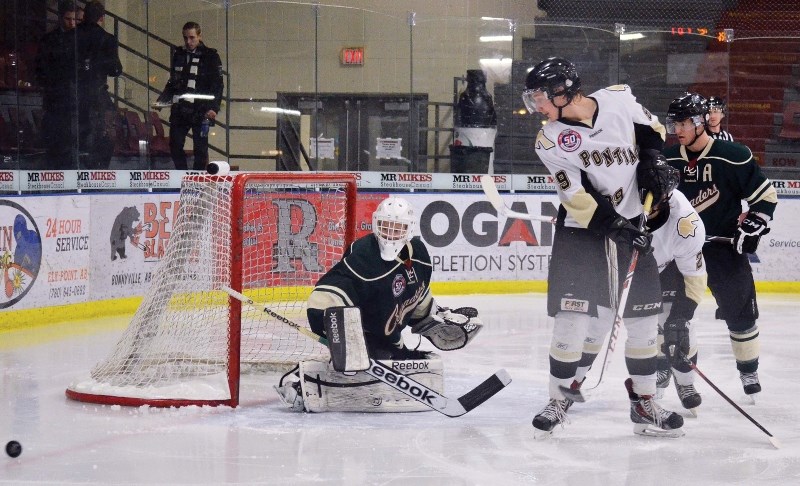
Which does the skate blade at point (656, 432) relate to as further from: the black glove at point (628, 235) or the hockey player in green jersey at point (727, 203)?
A: the hockey player in green jersey at point (727, 203)

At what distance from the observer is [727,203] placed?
4.23 meters

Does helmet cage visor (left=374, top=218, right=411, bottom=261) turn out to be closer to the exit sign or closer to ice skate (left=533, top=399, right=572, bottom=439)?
ice skate (left=533, top=399, right=572, bottom=439)

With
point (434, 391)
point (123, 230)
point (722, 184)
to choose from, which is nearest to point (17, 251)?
point (123, 230)

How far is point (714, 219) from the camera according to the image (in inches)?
167

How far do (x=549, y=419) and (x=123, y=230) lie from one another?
3845mm

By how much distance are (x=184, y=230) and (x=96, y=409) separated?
778mm

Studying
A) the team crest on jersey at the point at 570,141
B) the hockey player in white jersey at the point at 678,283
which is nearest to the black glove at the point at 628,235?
the team crest on jersey at the point at 570,141

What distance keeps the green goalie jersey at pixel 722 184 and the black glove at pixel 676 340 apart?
1.47 feet

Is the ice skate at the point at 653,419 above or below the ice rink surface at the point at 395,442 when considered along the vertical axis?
above

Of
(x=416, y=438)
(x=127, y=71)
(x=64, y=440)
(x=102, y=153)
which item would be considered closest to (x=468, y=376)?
(x=416, y=438)

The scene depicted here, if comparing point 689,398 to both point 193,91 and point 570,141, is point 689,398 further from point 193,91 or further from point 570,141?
point 193,91

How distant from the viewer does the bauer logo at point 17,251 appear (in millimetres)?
5922

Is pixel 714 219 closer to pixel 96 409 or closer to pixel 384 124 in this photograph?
pixel 96 409

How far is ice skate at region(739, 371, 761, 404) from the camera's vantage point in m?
4.30
